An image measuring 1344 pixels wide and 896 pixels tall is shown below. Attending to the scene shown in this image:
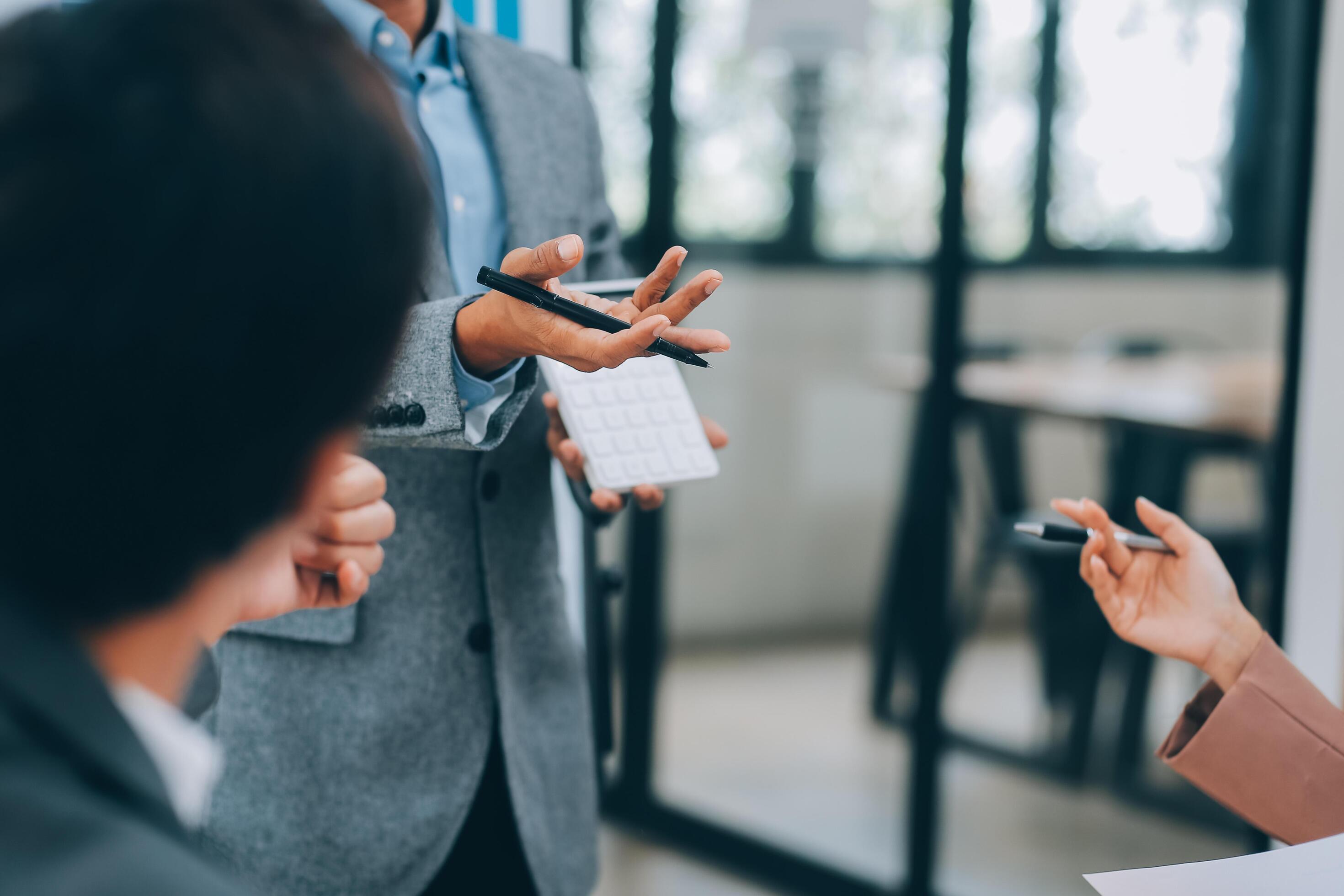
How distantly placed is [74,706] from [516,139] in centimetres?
83

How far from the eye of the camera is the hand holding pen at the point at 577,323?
783mm

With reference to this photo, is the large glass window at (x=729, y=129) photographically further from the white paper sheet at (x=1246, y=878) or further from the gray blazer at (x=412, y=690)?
the white paper sheet at (x=1246, y=878)

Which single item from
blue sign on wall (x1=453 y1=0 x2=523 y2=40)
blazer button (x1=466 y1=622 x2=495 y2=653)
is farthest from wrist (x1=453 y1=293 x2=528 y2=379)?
blue sign on wall (x1=453 y1=0 x2=523 y2=40)

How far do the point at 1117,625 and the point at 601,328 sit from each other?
18.7 inches

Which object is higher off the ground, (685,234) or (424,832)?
(685,234)

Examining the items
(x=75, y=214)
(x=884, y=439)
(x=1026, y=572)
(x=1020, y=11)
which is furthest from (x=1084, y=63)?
(x=75, y=214)

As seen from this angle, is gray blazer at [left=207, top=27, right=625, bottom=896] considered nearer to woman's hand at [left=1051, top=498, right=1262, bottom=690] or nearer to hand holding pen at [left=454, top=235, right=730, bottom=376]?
hand holding pen at [left=454, top=235, right=730, bottom=376]

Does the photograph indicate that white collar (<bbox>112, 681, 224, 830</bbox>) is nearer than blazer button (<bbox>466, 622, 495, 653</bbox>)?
Yes

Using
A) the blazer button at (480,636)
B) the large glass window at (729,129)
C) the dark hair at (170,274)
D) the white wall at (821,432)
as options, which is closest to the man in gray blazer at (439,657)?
the blazer button at (480,636)

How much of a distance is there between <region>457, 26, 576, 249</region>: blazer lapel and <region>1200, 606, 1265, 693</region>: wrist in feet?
2.23

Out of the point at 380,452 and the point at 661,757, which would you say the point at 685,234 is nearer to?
the point at 661,757

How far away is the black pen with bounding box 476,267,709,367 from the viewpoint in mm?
809

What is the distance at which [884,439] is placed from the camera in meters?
2.69

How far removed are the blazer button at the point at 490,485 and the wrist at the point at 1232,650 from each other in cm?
62
